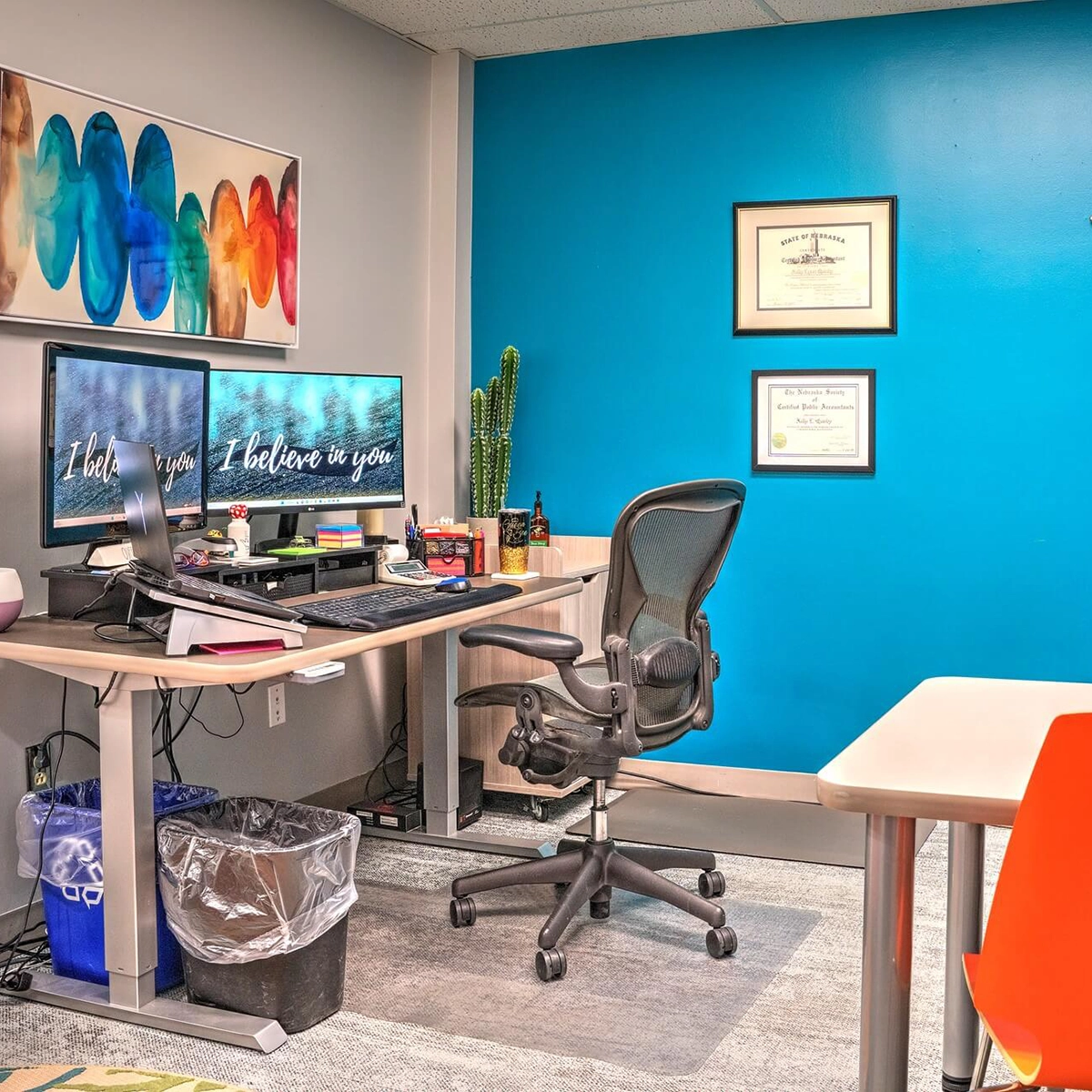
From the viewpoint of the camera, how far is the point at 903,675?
4.06 meters

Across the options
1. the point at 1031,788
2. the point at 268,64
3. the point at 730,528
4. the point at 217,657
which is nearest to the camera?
the point at 1031,788

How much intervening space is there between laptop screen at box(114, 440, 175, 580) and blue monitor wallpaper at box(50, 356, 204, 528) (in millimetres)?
59

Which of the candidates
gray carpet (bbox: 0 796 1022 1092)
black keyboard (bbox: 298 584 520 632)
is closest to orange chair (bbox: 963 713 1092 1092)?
gray carpet (bbox: 0 796 1022 1092)

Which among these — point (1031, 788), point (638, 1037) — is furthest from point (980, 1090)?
point (638, 1037)

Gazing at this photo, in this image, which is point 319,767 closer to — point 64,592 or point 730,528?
point 64,592

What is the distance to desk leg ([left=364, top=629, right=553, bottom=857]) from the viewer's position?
12.1ft

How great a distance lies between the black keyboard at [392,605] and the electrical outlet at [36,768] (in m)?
0.69

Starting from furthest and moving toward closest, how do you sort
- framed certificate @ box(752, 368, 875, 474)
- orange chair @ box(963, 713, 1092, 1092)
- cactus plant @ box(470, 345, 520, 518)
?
cactus plant @ box(470, 345, 520, 518) → framed certificate @ box(752, 368, 875, 474) → orange chair @ box(963, 713, 1092, 1092)

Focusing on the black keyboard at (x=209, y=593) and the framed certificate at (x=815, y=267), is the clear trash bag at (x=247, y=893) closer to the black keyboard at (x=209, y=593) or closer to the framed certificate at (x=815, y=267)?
the black keyboard at (x=209, y=593)

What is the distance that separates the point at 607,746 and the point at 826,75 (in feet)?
7.74

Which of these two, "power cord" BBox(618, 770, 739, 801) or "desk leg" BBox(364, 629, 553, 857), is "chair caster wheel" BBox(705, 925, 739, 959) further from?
"power cord" BBox(618, 770, 739, 801)

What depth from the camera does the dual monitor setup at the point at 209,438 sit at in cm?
259

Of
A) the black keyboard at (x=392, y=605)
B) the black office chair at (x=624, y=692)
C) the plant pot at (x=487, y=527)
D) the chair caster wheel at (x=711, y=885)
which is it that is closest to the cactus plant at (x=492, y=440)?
the plant pot at (x=487, y=527)

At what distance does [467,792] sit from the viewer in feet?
12.7
